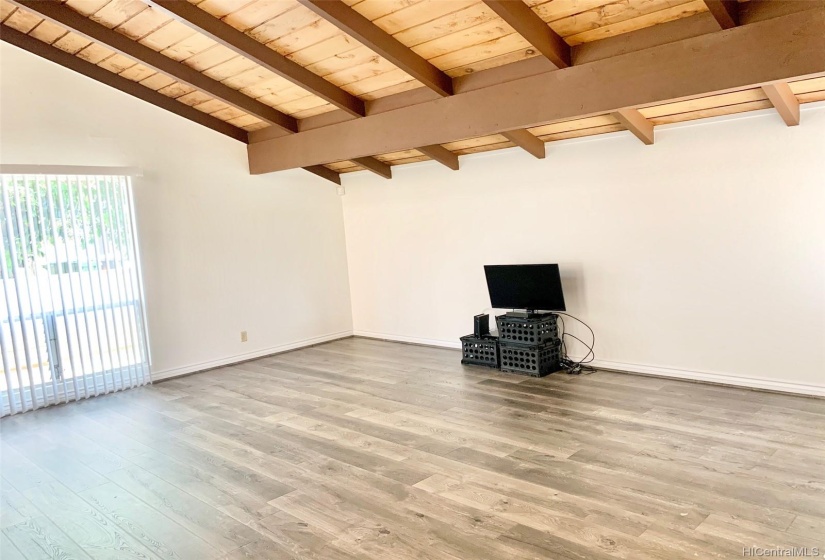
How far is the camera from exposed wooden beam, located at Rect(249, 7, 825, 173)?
9.32ft

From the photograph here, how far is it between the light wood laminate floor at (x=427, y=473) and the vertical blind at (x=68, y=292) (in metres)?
0.36

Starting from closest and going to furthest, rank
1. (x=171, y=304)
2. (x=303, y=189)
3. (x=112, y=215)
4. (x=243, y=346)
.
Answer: (x=112, y=215), (x=171, y=304), (x=243, y=346), (x=303, y=189)

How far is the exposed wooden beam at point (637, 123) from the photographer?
160 inches

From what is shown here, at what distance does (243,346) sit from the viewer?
20.8ft

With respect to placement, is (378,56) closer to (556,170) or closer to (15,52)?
(556,170)

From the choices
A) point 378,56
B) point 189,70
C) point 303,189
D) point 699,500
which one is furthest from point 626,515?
point 303,189

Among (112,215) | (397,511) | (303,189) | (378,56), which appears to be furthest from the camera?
(303,189)

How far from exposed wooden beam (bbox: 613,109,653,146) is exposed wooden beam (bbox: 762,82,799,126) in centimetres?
87

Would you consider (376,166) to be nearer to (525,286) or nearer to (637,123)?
(525,286)

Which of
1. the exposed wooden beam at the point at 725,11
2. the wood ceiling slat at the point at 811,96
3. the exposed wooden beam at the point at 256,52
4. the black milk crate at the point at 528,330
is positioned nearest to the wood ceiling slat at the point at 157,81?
the exposed wooden beam at the point at 256,52

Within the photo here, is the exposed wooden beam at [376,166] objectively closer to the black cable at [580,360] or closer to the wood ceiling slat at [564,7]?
the black cable at [580,360]

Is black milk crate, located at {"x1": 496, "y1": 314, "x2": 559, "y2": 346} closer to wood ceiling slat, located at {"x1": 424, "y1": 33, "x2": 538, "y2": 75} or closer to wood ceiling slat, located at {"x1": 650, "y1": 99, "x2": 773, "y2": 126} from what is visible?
wood ceiling slat, located at {"x1": 650, "y1": 99, "x2": 773, "y2": 126}

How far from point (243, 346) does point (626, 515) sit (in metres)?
4.76

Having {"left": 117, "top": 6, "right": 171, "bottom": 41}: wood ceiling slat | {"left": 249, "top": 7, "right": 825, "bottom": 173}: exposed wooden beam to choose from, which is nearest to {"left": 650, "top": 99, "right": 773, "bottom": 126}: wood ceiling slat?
{"left": 249, "top": 7, "right": 825, "bottom": 173}: exposed wooden beam
